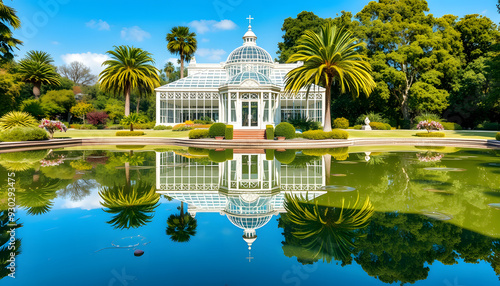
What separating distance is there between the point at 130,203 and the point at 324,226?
4.37 metres

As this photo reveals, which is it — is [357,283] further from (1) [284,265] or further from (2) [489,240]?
(2) [489,240]

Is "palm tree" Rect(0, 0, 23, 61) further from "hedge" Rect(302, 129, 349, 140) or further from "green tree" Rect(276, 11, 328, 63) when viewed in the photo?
"green tree" Rect(276, 11, 328, 63)

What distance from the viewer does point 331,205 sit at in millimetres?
7383

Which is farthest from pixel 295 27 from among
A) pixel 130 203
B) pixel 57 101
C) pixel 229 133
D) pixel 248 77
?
pixel 130 203

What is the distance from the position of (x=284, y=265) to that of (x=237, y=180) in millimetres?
6112

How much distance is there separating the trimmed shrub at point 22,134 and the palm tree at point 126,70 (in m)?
15.4

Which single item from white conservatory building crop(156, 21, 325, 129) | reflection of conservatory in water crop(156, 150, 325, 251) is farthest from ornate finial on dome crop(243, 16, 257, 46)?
reflection of conservatory in water crop(156, 150, 325, 251)

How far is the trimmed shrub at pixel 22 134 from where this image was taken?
894 inches

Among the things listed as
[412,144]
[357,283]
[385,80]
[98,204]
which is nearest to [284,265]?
[357,283]

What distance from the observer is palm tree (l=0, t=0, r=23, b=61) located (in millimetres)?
27666

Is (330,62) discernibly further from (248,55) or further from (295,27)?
(295,27)

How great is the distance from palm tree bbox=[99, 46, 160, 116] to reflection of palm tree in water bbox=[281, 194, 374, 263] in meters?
35.9

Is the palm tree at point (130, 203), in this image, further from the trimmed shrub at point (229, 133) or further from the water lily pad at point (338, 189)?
the trimmed shrub at point (229, 133)

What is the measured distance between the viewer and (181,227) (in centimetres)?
615
